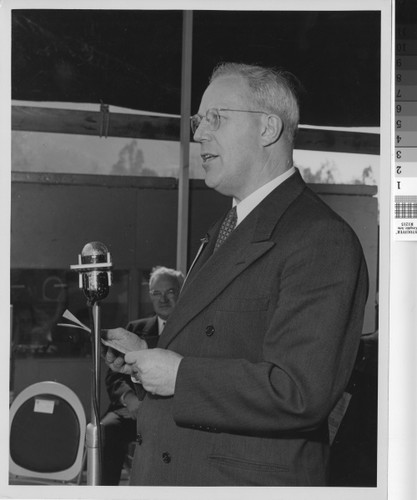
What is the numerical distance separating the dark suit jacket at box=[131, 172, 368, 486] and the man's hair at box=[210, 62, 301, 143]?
21cm

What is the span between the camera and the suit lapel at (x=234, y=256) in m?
1.83

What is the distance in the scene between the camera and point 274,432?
1.76 m

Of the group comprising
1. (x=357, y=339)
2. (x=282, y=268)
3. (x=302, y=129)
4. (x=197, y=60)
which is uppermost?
(x=197, y=60)

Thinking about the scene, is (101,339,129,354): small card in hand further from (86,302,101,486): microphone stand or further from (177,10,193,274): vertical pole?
(177,10,193,274): vertical pole

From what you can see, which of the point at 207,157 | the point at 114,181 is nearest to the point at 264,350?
the point at 207,157

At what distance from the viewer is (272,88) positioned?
78.4 inches

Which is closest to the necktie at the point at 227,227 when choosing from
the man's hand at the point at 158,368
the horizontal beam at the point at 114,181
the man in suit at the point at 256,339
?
the man in suit at the point at 256,339

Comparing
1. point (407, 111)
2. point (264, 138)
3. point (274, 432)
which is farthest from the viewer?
point (407, 111)

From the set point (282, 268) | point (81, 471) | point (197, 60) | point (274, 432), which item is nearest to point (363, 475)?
point (274, 432)

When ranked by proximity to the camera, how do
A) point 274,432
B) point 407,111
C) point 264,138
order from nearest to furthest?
point 274,432, point 264,138, point 407,111

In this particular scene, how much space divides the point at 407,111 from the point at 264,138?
1.58ft

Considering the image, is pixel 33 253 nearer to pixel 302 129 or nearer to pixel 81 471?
pixel 81 471

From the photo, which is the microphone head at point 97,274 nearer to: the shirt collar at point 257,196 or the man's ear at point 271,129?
the shirt collar at point 257,196
